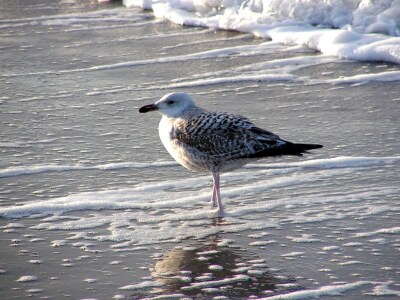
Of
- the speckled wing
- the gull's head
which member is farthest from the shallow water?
the gull's head

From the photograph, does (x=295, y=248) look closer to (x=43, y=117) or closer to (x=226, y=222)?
(x=226, y=222)

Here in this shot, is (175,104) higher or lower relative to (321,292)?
higher

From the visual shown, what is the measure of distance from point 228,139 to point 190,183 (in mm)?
707

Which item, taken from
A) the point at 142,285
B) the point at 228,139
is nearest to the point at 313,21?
the point at 228,139

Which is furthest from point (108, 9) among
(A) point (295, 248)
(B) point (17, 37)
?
(A) point (295, 248)

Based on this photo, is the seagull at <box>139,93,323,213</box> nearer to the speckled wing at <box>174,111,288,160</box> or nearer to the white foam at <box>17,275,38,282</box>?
the speckled wing at <box>174,111,288,160</box>

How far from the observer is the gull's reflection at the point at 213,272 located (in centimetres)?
505

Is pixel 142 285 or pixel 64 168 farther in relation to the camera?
pixel 64 168

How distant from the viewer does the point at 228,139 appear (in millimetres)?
6477

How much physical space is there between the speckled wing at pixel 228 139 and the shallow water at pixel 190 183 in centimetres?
38

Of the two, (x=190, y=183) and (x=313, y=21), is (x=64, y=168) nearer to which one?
(x=190, y=183)

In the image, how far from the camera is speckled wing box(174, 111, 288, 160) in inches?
254

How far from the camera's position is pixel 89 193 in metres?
6.75

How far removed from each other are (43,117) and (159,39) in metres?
3.82
